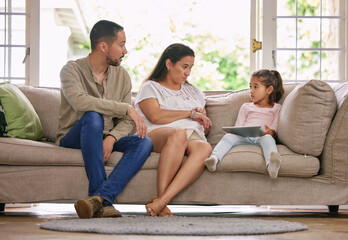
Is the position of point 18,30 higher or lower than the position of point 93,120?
higher

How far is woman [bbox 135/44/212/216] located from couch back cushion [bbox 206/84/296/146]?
0.32ft

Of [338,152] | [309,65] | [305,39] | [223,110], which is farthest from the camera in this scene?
[309,65]

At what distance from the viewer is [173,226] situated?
223cm

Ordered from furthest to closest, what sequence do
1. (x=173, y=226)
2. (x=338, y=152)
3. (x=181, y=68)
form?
1. (x=181, y=68)
2. (x=338, y=152)
3. (x=173, y=226)

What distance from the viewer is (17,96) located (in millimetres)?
3385

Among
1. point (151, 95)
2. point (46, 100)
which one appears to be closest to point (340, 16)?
point (151, 95)

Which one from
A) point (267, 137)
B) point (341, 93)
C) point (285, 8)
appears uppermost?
point (285, 8)

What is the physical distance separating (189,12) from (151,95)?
850cm

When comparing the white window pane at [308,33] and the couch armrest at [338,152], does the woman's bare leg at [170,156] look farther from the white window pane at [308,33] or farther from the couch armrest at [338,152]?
the white window pane at [308,33]

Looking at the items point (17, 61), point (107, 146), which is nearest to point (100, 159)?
point (107, 146)

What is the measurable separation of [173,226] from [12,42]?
2.95 metres

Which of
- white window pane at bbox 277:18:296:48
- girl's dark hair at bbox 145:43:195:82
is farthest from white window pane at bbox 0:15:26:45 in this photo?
white window pane at bbox 277:18:296:48

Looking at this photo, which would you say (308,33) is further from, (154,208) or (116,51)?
(154,208)

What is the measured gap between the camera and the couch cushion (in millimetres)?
2963
